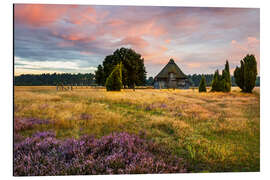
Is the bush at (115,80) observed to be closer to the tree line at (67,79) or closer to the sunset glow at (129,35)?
the tree line at (67,79)

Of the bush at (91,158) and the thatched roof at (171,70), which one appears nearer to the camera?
the bush at (91,158)

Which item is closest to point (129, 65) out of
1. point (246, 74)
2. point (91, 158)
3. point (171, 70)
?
point (171, 70)

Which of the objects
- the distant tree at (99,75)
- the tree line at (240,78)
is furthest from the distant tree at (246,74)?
the distant tree at (99,75)

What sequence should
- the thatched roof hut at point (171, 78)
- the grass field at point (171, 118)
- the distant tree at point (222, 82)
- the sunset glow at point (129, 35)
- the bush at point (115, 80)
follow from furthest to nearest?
the bush at point (115, 80), the thatched roof hut at point (171, 78), the distant tree at point (222, 82), the sunset glow at point (129, 35), the grass field at point (171, 118)

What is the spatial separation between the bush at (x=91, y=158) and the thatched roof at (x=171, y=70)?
7.74 feet

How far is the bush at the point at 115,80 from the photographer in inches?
199

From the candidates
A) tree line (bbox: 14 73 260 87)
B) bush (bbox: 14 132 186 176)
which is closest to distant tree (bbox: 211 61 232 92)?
tree line (bbox: 14 73 260 87)

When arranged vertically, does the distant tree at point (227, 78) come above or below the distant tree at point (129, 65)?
below

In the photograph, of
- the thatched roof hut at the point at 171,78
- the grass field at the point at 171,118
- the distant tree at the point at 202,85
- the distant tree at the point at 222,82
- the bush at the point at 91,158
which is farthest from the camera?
the distant tree at the point at 202,85

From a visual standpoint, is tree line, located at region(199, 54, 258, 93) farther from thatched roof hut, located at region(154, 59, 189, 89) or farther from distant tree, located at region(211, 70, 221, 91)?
thatched roof hut, located at region(154, 59, 189, 89)

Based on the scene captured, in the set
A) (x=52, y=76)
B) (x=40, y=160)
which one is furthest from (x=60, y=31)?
(x=40, y=160)

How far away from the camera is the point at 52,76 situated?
4395 mm
